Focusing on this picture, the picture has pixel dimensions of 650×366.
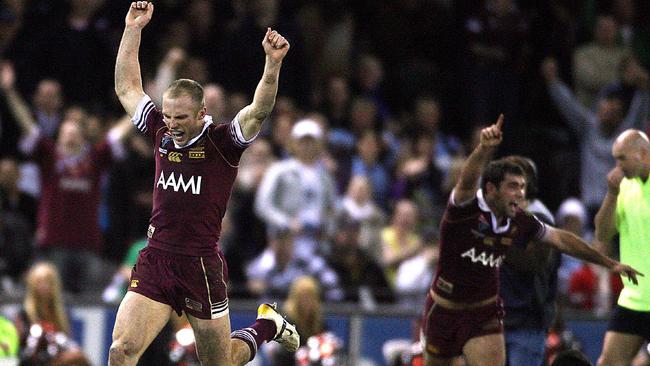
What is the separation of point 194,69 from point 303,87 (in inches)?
67.2

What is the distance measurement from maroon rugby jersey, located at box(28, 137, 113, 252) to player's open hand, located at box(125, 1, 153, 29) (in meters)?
5.08

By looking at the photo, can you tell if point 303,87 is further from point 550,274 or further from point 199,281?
point 199,281

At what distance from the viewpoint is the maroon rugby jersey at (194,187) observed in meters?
10.3

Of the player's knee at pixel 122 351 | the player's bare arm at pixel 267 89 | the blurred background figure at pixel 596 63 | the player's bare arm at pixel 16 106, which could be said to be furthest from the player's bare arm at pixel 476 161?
the blurred background figure at pixel 596 63

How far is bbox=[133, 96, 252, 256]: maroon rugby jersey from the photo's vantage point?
10.3 meters

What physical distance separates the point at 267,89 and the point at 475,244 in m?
2.26

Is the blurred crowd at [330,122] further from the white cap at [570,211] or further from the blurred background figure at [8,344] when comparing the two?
the blurred background figure at [8,344]

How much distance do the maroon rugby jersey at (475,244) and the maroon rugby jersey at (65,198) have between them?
5.39 metres

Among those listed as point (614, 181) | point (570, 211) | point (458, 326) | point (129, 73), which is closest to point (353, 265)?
point (570, 211)

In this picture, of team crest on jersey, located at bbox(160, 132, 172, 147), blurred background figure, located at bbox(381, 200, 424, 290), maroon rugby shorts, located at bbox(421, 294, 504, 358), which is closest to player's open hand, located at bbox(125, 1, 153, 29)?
team crest on jersey, located at bbox(160, 132, 172, 147)

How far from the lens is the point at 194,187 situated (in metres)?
10.3

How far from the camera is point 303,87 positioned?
18.2 m

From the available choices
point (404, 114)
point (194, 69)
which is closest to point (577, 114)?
point (404, 114)

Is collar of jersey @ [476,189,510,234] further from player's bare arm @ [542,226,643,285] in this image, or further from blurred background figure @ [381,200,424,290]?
blurred background figure @ [381,200,424,290]
